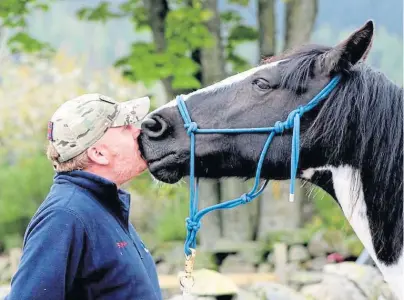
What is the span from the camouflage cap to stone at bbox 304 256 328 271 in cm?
643

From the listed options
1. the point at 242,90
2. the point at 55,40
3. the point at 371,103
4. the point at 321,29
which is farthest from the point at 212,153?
the point at 55,40

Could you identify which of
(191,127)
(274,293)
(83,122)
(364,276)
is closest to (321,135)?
(191,127)

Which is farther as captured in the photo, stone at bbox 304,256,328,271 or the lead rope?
stone at bbox 304,256,328,271

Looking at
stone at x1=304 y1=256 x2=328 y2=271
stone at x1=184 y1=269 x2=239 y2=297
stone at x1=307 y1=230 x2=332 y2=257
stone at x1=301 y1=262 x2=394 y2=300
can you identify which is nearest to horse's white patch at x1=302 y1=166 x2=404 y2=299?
stone at x1=301 y1=262 x2=394 y2=300

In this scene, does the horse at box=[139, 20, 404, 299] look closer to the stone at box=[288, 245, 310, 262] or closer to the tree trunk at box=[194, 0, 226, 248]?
the tree trunk at box=[194, 0, 226, 248]

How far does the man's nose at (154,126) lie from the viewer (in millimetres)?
2488

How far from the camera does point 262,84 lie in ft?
8.20

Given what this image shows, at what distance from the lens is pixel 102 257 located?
2.28 metres

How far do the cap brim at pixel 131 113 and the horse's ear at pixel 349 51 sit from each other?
0.66 meters

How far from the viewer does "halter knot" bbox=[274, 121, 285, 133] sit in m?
2.43

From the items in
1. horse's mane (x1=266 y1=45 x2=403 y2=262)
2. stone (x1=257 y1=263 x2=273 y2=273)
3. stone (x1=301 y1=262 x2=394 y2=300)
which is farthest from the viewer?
stone (x1=257 y1=263 x2=273 y2=273)

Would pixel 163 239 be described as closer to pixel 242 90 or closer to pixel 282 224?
pixel 282 224

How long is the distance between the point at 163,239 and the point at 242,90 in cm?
706

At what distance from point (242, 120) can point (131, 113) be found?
15.5 inches
